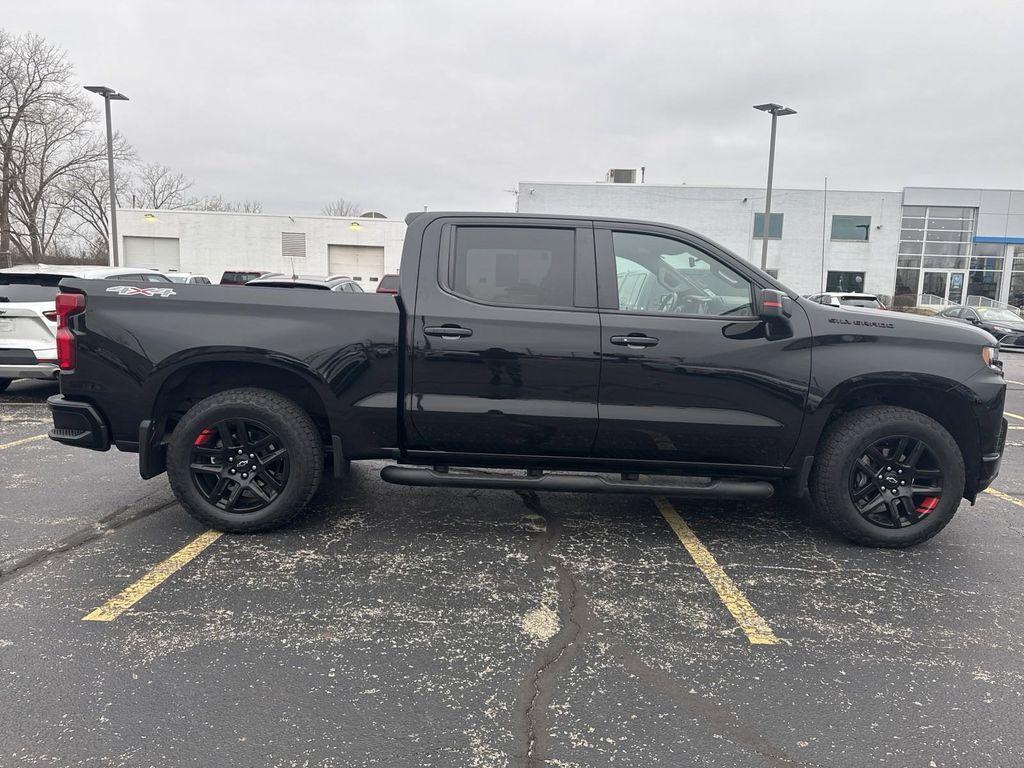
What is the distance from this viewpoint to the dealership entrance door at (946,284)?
37.0 meters

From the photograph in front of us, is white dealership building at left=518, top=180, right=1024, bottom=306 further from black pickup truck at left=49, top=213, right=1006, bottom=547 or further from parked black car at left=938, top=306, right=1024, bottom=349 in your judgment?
black pickup truck at left=49, top=213, right=1006, bottom=547

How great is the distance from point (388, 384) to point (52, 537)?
88.7 inches

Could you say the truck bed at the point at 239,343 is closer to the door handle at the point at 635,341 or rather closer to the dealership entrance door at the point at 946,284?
the door handle at the point at 635,341

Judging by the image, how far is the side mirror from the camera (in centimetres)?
387

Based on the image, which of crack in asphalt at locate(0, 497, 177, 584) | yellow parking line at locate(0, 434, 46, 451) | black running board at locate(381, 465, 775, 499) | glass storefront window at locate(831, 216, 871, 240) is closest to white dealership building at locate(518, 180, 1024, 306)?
glass storefront window at locate(831, 216, 871, 240)

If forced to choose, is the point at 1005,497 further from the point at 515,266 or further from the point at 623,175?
the point at 623,175

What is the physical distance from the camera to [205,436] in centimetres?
414

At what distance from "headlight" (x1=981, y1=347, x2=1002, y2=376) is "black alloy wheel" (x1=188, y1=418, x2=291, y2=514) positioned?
4.17 metres

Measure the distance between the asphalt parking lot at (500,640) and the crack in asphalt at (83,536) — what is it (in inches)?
0.8

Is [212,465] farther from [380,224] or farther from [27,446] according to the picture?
[380,224]

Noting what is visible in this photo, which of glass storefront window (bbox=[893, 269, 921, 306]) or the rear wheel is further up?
glass storefront window (bbox=[893, 269, 921, 306])

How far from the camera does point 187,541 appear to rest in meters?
4.16

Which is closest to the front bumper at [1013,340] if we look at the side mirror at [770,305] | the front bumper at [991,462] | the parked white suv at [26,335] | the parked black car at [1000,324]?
the parked black car at [1000,324]

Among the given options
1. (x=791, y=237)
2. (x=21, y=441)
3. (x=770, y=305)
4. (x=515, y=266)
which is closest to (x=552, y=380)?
(x=515, y=266)
